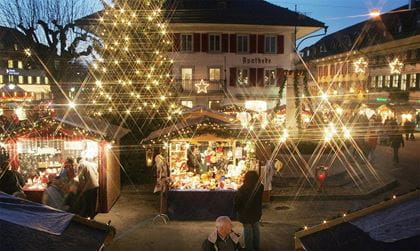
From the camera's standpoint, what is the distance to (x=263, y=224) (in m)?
11.3

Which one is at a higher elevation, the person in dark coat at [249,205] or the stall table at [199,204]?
the person in dark coat at [249,205]

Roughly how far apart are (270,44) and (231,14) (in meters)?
3.74

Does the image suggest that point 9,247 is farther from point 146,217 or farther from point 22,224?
point 146,217

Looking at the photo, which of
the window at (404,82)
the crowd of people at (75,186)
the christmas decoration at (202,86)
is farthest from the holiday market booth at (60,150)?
the window at (404,82)

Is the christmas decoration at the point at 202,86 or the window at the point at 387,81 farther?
the window at the point at 387,81

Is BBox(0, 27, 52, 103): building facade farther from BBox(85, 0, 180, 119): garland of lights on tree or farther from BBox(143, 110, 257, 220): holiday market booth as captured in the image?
BBox(143, 110, 257, 220): holiday market booth

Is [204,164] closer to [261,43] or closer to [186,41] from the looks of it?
[186,41]

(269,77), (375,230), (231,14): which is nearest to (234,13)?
(231,14)

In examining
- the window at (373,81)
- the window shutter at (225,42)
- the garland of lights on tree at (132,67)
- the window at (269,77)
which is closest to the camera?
the garland of lights on tree at (132,67)

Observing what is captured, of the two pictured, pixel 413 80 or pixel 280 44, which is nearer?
pixel 280 44

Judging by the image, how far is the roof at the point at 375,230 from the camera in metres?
2.93

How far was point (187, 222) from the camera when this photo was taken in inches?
452

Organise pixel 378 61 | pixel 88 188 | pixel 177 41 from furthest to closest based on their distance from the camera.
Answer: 1. pixel 378 61
2. pixel 177 41
3. pixel 88 188

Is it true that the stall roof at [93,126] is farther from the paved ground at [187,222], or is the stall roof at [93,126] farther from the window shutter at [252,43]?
the window shutter at [252,43]
